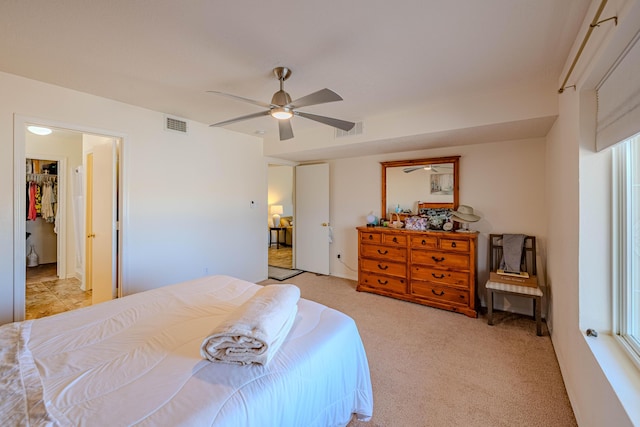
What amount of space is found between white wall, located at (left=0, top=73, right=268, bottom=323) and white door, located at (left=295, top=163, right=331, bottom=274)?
81cm

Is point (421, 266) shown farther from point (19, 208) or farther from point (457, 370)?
point (19, 208)

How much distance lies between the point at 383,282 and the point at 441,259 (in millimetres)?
864

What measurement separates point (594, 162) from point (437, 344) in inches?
74.5

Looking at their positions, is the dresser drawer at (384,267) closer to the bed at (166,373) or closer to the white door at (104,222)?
the bed at (166,373)

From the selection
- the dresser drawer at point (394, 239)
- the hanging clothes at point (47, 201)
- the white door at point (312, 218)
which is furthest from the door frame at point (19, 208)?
the dresser drawer at point (394, 239)

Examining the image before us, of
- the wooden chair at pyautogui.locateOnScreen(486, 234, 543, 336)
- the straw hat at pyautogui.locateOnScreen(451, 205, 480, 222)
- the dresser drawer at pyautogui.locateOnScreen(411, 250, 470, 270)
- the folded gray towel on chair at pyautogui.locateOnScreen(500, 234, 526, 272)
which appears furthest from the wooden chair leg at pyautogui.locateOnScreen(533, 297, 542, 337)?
the straw hat at pyautogui.locateOnScreen(451, 205, 480, 222)

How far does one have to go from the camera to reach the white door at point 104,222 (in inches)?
117

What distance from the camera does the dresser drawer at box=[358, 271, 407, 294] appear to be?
12.1ft

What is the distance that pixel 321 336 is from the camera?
1.46 meters

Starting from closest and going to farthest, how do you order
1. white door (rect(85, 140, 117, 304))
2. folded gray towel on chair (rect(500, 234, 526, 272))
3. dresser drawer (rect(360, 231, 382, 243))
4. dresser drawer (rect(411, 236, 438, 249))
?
white door (rect(85, 140, 117, 304)) → folded gray towel on chair (rect(500, 234, 526, 272)) → dresser drawer (rect(411, 236, 438, 249)) → dresser drawer (rect(360, 231, 382, 243))

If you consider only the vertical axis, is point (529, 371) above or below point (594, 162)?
below

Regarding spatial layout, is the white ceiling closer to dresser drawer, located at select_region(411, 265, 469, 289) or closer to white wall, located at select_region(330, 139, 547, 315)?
white wall, located at select_region(330, 139, 547, 315)

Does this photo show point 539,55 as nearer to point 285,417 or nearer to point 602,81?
point 602,81

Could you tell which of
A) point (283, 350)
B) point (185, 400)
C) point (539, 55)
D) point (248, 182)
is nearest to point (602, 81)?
point (539, 55)
